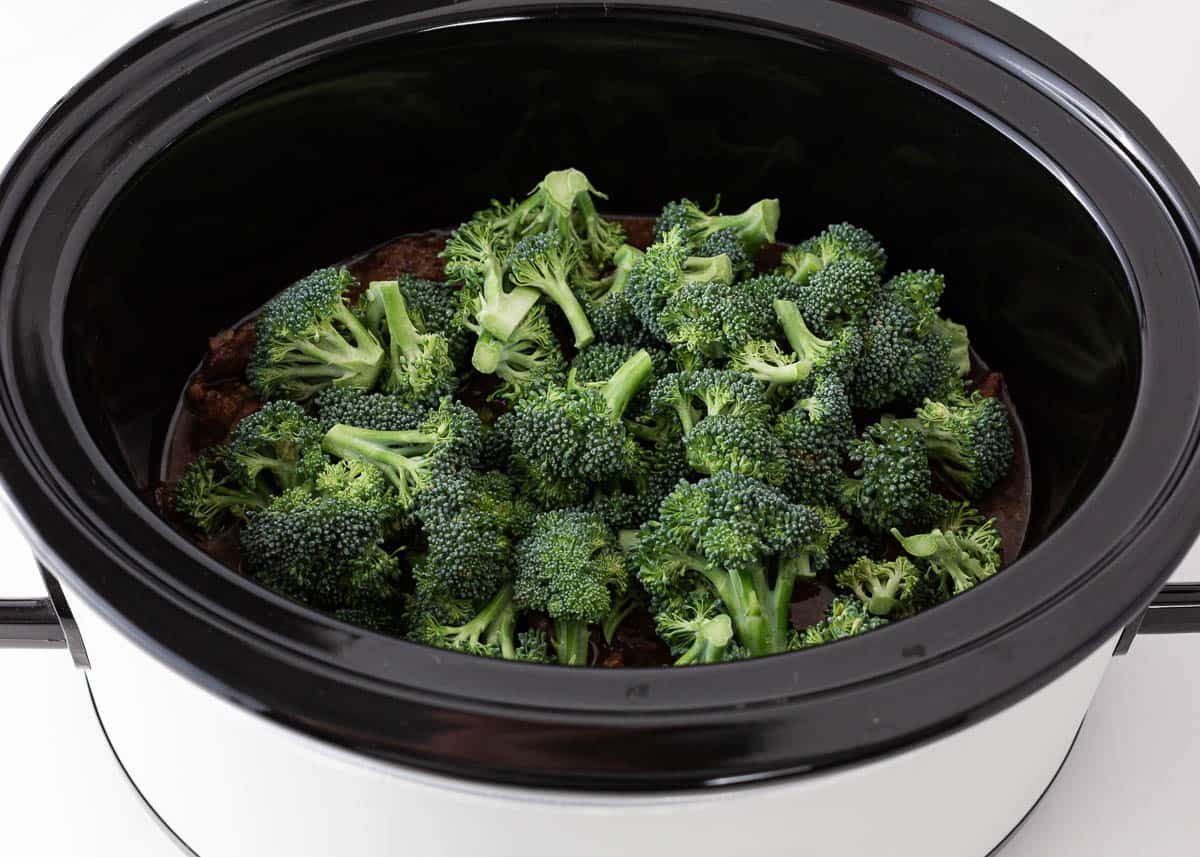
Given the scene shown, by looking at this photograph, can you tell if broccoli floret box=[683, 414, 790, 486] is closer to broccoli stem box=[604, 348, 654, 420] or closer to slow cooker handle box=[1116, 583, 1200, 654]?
broccoli stem box=[604, 348, 654, 420]

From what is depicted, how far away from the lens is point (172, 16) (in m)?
1.89

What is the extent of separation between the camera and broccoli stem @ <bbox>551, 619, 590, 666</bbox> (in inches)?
63.3

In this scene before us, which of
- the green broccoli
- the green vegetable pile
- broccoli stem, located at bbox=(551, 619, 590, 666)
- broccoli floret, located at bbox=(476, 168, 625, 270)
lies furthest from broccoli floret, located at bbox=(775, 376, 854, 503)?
broccoli floret, located at bbox=(476, 168, 625, 270)

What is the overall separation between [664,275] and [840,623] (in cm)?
56

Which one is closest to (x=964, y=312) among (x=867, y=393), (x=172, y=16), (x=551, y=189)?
(x=867, y=393)

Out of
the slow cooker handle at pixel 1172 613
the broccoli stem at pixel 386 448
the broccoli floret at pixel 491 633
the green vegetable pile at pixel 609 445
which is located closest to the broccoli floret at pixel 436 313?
the green vegetable pile at pixel 609 445

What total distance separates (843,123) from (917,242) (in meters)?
0.23

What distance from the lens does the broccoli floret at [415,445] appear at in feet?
5.48

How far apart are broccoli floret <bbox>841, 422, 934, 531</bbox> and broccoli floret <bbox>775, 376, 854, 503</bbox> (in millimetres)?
28

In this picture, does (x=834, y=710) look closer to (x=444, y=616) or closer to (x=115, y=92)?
(x=444, y=616)

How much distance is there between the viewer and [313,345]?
1.84m

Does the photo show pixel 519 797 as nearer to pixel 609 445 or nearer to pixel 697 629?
pixel 697 629

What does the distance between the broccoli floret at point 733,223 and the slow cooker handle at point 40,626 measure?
3.29ft

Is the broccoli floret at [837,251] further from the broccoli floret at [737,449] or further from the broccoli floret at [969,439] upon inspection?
the broccoli floret at [737,449]
